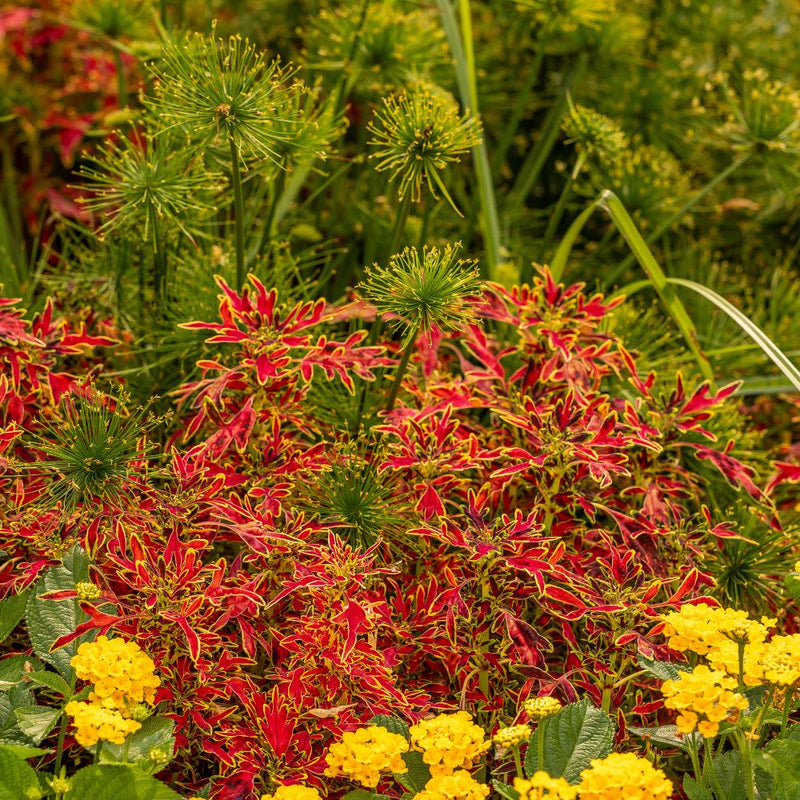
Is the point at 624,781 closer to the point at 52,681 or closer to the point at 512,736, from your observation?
the point at 512,736

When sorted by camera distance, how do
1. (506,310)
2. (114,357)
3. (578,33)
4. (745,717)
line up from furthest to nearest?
→ 1. (578,33)
2. (114,357)
3. (506,310)
4. (745,717)

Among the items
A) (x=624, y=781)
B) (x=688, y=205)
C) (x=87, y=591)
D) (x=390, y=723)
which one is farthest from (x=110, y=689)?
(x=688, y=205)

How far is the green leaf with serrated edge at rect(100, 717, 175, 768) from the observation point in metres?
1.19

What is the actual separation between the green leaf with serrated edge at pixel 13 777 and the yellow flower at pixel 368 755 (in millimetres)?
343

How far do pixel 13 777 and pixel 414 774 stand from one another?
0.47 meters

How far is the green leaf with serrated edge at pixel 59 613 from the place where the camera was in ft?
4.41

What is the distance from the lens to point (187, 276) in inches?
77.0

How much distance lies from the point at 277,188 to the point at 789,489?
1213mm

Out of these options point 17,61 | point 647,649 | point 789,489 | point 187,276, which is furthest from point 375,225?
point 17,61

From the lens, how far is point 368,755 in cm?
114

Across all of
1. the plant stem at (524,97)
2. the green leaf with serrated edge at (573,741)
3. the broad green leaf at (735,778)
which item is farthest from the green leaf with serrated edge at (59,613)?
the plant stem at (524,97)

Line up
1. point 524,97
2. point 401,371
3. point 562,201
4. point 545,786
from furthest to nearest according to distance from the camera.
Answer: point 524,97, point 562,201, point 401,371, point 545,786

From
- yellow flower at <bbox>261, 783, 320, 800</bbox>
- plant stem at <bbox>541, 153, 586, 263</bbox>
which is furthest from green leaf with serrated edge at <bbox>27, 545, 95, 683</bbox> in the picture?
plant stem at <bbox>541, 153, 586, 263</bbox>

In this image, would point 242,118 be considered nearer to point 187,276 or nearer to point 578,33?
point 187,276
